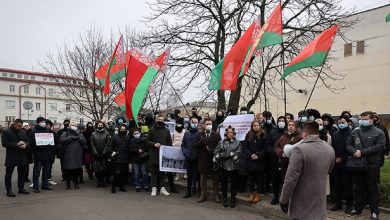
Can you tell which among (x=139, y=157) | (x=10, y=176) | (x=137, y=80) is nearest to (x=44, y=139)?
(x=10, y=176)

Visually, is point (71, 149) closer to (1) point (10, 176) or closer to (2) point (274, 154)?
(1) point (10, 176)

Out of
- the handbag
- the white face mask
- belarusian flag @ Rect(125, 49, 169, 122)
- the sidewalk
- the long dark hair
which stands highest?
belarusian flag @ Rect(125, 49, 169, 122)

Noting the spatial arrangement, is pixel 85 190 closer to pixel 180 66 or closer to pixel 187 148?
pixel 187 148

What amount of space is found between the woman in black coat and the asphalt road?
1.96 ft

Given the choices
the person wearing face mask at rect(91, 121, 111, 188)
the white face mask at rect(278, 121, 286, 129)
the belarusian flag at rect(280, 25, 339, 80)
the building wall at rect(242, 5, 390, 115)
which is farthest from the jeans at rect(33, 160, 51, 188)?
the building wall at rect(242, 5, 390, 115)

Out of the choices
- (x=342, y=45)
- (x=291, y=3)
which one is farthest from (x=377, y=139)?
(x=342, y=45)

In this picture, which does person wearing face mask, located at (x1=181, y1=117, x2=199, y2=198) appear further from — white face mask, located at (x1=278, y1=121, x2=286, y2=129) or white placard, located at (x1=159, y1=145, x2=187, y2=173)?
white face mask, located at (x1=278, y1=121, x2=286, y2=129)

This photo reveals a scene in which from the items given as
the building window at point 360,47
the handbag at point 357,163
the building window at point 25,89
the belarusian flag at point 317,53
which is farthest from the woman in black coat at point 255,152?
the building window at point 25,89

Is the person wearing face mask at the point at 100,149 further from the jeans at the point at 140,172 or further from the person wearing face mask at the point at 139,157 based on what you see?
the jeans at the point at 140,172

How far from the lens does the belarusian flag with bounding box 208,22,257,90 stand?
28.7ft

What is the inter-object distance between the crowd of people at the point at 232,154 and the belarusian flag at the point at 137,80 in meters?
0.75

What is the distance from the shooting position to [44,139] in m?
10.1

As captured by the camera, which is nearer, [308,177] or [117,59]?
[308,177]

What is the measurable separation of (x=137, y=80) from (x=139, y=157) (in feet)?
6.92
